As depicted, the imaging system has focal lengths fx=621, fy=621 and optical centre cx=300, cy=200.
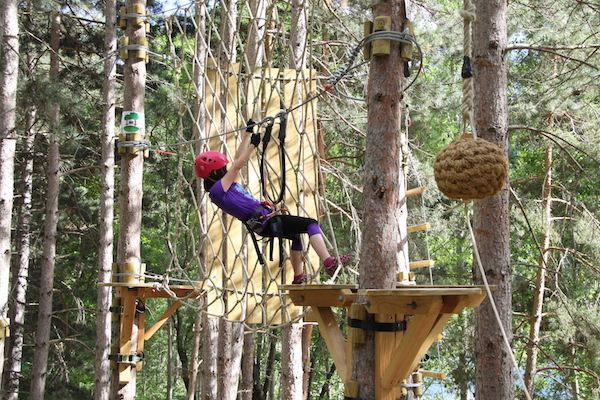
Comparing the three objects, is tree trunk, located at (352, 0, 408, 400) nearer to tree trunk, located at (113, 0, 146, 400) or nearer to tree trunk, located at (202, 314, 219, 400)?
tree trunk, located at (113, 0, 146, 400)

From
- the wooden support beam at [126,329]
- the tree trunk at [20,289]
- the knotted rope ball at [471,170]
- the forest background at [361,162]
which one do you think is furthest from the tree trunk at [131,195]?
the tree trunk at [20,289]

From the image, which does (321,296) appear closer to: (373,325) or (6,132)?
(373,325)

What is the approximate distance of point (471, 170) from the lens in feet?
5.54

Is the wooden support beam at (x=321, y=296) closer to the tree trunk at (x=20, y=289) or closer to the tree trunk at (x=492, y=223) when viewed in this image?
the tree trunk at (x=492, y=223)

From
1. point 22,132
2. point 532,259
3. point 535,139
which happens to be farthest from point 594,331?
point 22,132

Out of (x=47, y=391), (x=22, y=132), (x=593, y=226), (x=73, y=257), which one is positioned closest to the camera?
(x=593, y=226)

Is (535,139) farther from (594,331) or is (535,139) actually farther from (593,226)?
(594,331)

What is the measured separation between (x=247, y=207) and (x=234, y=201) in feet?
0.21

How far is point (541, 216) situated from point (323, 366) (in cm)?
763

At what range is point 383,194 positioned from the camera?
1968mm

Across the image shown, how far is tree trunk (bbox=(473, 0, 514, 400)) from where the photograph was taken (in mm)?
2979

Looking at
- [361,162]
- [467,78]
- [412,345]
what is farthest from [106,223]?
[467,78]

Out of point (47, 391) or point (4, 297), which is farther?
point (47, 391)

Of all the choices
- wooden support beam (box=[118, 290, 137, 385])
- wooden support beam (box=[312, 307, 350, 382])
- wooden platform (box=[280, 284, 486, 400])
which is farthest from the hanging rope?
wooden support beam (box=[118, 290, 137, 385])
